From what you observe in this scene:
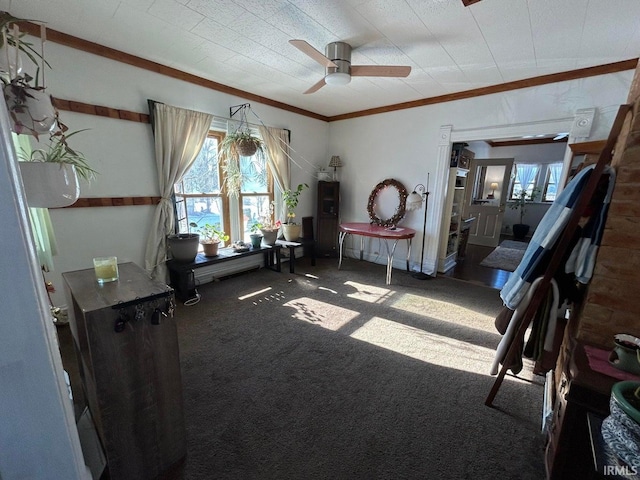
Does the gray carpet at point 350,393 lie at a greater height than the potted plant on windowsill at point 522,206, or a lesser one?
lesser

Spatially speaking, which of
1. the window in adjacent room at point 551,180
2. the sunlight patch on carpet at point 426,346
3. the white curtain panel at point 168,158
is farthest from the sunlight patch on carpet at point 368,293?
the window in adjacent room at point 551,180

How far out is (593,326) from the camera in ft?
4.10

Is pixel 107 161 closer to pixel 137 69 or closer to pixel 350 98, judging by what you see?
pixel 137 69

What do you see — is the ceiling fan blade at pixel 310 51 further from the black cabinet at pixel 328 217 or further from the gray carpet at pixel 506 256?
the gray carpet at pixel 506 256

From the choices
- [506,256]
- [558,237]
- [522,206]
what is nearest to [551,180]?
[522,206]

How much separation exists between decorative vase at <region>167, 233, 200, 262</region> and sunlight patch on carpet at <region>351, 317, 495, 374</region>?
6.70 feet

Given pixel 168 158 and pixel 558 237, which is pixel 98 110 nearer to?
pixel 168 158

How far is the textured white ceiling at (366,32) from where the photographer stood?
1847mm

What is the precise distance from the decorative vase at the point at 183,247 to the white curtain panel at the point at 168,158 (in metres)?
0.12

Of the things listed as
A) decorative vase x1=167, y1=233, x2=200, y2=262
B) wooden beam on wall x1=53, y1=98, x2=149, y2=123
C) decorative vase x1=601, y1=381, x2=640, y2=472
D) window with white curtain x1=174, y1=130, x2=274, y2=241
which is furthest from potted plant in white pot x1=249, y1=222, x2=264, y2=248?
decorative vase x1=601, y1=381, x2=640, y2=472

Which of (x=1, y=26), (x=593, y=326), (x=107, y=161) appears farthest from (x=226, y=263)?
(x=593, y=326)

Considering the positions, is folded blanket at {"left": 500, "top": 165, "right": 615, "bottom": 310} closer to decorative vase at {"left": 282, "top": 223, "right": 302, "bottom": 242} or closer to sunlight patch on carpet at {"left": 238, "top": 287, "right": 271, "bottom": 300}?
sunlight patch on carpet at {"left": 238, "top": 287, "right": 271, "bottom": 300}

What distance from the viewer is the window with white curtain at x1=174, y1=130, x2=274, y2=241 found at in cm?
338

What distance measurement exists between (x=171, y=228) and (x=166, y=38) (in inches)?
73.4
